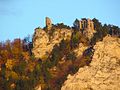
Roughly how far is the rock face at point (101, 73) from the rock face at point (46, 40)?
43.4 ft

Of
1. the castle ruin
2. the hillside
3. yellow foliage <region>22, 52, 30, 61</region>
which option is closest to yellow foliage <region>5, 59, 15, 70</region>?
the hillside

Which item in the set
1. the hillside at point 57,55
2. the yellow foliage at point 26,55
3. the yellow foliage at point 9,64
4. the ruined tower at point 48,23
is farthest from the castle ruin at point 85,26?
the yellow foliage at point 9,64

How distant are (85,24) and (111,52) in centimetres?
1841

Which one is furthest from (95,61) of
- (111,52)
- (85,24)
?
(85,24)

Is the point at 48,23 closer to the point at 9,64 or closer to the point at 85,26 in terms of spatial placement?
the point at 85,26

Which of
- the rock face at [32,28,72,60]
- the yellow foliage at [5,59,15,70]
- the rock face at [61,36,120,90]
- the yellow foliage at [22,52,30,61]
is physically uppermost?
the rock face at [32,28,72,60]

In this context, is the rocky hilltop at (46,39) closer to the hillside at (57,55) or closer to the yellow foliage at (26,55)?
the hillside at (57,55)

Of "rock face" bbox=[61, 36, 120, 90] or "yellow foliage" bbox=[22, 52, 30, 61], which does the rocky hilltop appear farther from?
"rock face" bbox=[61, 36, 120, 90]

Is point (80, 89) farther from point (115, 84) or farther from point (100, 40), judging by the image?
point (100, 40)

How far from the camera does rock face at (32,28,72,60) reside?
107312mm

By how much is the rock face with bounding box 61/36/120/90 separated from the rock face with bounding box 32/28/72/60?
13.2m

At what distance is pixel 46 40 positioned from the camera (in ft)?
358

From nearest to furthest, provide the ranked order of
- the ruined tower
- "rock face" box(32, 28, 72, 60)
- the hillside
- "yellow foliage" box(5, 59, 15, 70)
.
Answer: the hillside → "yellow foliage" box(5, 59, 15, 70) → "rock face" box(32, 28, 72, 60) → the ruined tower

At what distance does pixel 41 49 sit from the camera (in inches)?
4240
